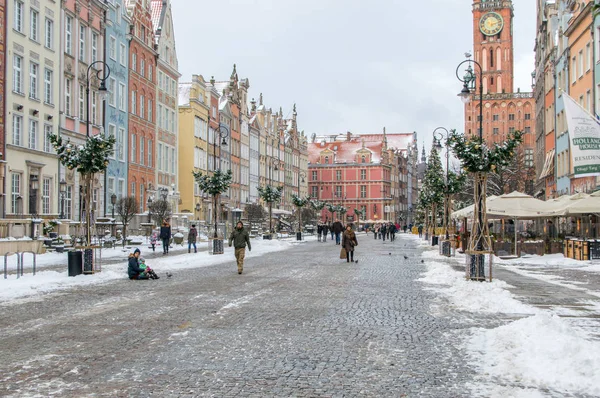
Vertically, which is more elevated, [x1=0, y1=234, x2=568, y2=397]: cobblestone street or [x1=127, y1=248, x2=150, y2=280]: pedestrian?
[x1=127, y1=248, x2=150, y2=280]: pedestrian

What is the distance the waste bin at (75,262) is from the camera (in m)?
20.8

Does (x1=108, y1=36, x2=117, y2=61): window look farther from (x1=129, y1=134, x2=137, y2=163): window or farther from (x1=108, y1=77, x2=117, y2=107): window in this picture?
(x1=129, y1=134, x2=137, y2=163): window

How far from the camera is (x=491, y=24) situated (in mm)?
137625

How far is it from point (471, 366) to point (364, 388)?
165 centimetres

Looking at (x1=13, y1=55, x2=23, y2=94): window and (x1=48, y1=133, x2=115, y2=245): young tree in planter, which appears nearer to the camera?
(x1=48, y1=133, x2=115, y2=245): young tree in planter

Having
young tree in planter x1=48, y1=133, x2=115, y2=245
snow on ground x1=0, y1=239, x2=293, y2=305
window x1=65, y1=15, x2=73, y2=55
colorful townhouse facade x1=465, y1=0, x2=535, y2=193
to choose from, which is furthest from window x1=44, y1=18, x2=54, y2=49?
colorful townhouse facade x1=465, y1=0, x2=535, y2=193

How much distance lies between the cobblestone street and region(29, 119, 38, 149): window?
75.9 ft

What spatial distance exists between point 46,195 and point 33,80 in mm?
6052

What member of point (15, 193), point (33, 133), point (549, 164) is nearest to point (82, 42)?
point (33, 133)

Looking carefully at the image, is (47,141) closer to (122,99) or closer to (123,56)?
(122,99)

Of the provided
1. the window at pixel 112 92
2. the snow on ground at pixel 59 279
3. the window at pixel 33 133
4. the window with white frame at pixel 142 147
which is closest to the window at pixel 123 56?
the window at pixel 112 92

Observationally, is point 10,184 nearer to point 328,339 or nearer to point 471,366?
point 328,339

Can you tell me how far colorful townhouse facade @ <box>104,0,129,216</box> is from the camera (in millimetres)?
49156

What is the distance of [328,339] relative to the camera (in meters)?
9.93
